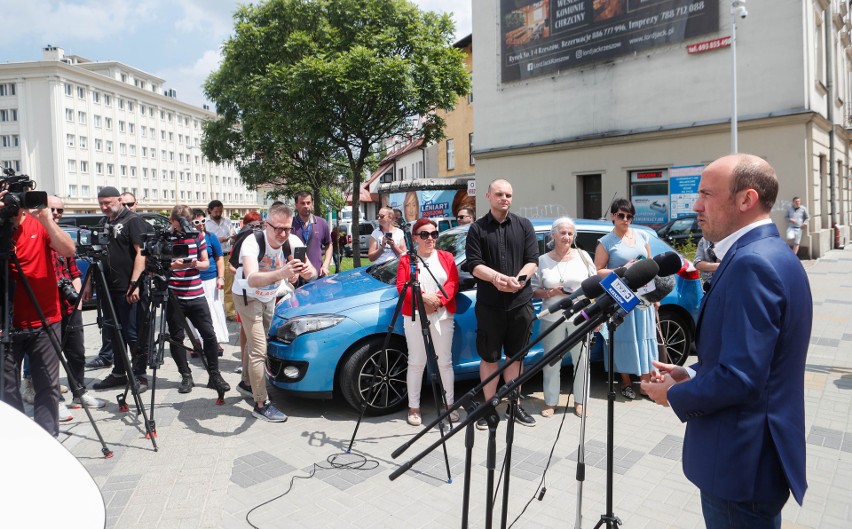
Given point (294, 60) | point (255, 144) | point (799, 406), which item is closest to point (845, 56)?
point (294, 60)

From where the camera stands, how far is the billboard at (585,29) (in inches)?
738

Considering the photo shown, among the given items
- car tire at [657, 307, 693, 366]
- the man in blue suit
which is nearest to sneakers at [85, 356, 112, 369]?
car tire at [657, 307, 693, 366]

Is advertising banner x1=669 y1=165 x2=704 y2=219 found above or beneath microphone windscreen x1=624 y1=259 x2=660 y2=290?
above

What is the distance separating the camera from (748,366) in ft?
5.99

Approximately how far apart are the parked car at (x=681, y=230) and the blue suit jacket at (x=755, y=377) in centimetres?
1498

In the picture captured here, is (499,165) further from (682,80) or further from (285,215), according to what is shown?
(285,215)

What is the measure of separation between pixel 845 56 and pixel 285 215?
27722 millimetres

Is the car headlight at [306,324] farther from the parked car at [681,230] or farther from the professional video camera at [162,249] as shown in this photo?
the parked car at [681,230]

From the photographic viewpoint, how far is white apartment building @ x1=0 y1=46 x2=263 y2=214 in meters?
68.5

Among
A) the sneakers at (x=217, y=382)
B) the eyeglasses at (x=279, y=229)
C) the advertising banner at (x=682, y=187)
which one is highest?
the advertising banner at (x=682, y=187)

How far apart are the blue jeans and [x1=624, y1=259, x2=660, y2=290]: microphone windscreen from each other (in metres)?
0.75

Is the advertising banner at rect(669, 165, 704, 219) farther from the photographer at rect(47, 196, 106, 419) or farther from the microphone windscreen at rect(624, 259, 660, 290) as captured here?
the microphone windscreen at rect(624, 259, 660, 290)

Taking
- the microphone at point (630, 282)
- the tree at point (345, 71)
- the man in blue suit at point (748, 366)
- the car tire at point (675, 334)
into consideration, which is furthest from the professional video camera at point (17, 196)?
the tree at point (345, 71)

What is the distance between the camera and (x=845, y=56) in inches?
958
